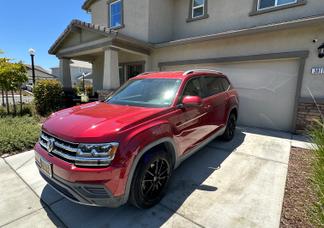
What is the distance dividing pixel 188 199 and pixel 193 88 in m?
1.98

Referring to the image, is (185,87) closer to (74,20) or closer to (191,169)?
(191,169)

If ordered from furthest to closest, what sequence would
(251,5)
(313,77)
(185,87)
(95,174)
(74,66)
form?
(74,66) → (251,5) → (313,77) → (185,87) → (95,174)

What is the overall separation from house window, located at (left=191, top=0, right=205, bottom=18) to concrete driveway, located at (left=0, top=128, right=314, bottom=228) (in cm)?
755

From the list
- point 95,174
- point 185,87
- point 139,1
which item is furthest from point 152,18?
point 95,174

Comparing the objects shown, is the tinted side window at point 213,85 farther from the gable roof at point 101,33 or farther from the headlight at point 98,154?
the gable roof at point 101,33

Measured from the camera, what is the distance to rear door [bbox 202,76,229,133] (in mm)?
4060

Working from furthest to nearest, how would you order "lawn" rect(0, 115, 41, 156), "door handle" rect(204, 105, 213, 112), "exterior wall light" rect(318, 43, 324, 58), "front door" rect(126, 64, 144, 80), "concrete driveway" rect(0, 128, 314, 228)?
"front door" rect(126, 64, 144, 80)
"exterior wall light" rect(318, 43, 324, 58)
"lawn" rect(0, 115, 41, 156)
"door handle" rect(204, 105, 213, 112)
"concrete driveway" rect(0, 128, 314, 228)

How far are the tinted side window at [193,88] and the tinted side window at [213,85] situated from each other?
0.32 metres

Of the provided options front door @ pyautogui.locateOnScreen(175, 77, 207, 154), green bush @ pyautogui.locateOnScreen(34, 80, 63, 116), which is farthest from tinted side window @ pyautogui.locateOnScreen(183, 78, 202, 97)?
green bush @ pyautogui.locateOnScreen(34, 80, 63, 116)

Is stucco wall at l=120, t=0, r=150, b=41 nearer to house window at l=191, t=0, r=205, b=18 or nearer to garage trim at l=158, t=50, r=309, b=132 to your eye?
house window at l=191, t=0, r=205, b=18

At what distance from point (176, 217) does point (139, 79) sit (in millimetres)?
2693

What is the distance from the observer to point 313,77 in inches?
233

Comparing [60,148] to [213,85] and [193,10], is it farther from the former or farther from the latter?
[193,10]

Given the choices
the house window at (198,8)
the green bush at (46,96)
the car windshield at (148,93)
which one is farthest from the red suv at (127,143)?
the green bush at (46,96)
